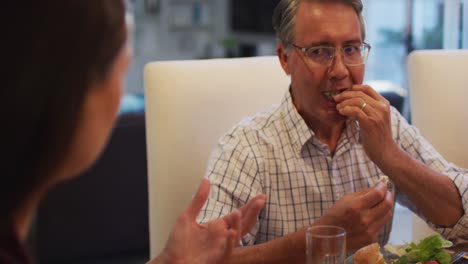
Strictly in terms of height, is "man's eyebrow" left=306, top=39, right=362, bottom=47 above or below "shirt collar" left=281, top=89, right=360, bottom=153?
above

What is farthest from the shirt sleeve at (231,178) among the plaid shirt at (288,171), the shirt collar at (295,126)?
the shirt collar at (295,126)

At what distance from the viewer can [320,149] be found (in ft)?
5.94

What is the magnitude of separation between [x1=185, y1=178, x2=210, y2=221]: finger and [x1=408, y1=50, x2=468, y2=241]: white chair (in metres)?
1.05

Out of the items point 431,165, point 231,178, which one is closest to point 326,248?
point 231,178

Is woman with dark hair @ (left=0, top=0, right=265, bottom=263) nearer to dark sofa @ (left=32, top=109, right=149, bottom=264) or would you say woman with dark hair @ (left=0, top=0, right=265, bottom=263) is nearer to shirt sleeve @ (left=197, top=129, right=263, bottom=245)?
shirt sleeve @ (left=197, top=129, right=263, bottom=245)

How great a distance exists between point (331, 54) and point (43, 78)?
1.20 metres

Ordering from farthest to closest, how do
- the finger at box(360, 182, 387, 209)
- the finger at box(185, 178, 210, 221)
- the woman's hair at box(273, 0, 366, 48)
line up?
the woman's hair at box(273, 0, 366, 48) → the finger at box(360, 182, 387, 209) → the finger at box(185, 178, 210, 221)

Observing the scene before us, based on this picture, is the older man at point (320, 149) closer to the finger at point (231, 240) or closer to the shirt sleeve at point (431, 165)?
the shirt sleeve at point (431, 165)

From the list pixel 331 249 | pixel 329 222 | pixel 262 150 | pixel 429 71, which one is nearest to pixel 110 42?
pixel 331 249

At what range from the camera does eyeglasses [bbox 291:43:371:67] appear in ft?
5.76

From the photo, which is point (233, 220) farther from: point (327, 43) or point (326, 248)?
point (327, 43)

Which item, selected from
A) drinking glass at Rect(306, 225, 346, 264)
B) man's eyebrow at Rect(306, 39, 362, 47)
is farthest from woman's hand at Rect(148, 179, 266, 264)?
man's eyebrow at Rect(306, 39, 362, 47)

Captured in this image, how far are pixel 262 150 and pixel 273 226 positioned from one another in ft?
0.59

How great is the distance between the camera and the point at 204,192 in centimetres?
116
